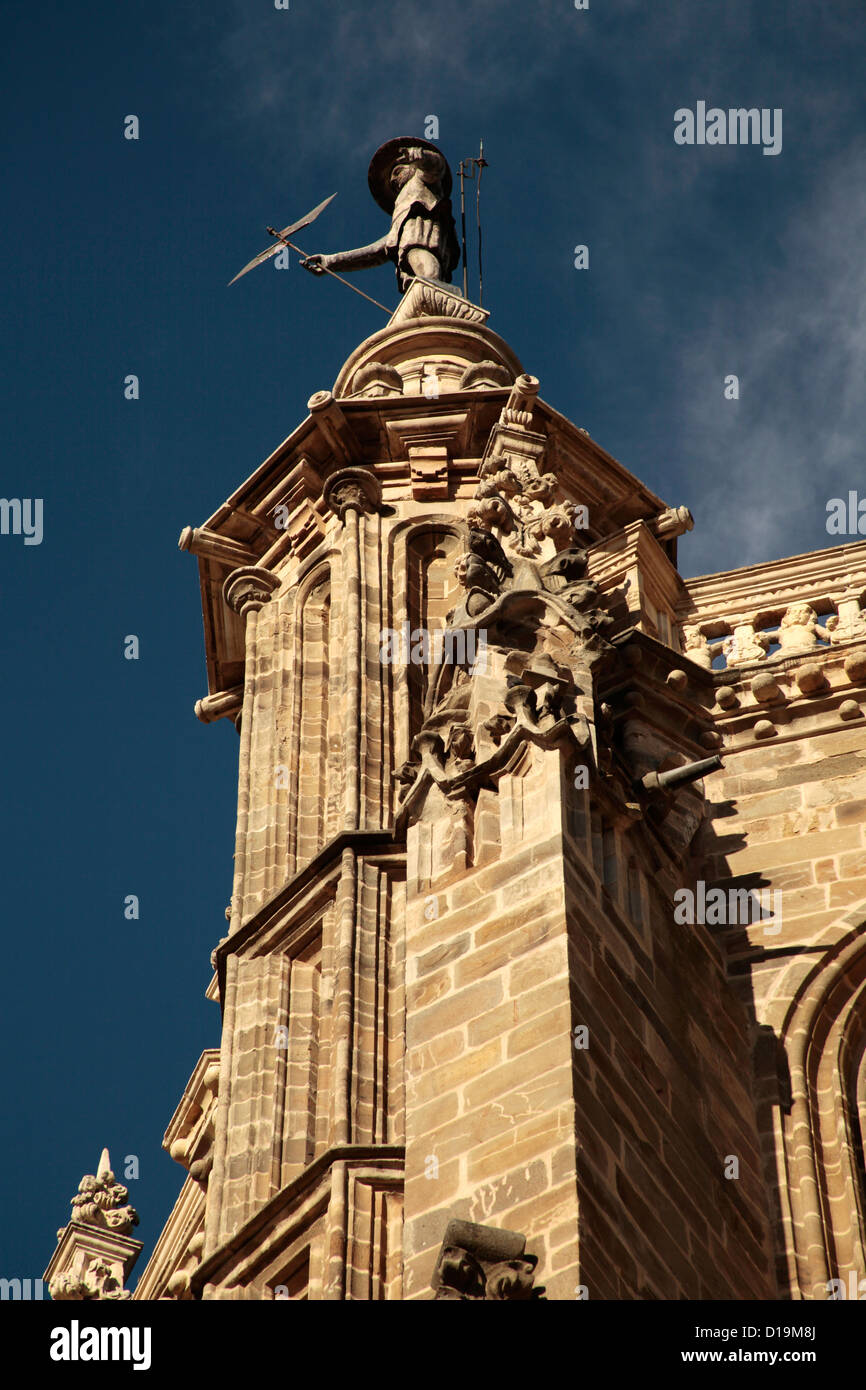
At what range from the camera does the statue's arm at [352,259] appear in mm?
26844

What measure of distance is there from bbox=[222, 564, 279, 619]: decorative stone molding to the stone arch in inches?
222

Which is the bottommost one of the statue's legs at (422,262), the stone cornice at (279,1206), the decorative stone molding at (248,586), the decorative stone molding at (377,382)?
the stone cornice at (279,1206)

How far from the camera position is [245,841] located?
18.9 meters

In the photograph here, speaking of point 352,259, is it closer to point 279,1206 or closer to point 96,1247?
point 96,1247

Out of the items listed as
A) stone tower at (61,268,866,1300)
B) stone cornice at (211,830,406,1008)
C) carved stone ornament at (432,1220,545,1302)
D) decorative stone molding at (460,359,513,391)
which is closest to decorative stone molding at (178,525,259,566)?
stone tower at (61,268,866,1300)

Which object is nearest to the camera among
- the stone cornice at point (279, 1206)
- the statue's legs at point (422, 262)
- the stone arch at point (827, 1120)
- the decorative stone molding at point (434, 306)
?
the stone cornice at point (279, 1206)

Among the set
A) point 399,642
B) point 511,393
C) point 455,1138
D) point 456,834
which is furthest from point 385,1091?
point 511,393

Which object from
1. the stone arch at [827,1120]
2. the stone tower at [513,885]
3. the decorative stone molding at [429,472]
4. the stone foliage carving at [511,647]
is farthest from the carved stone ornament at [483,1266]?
the decorative stone molding at [429,472]

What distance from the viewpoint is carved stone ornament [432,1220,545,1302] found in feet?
38.6

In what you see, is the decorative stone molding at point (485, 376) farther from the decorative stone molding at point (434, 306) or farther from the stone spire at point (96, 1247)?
the stone spire at point (96, 1247)

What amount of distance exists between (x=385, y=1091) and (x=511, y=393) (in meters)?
6.98

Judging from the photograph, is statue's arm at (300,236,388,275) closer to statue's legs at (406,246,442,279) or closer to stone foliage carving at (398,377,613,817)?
statue's legs at (406,246,442,279)

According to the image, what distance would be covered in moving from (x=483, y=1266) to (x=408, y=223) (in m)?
16.7
